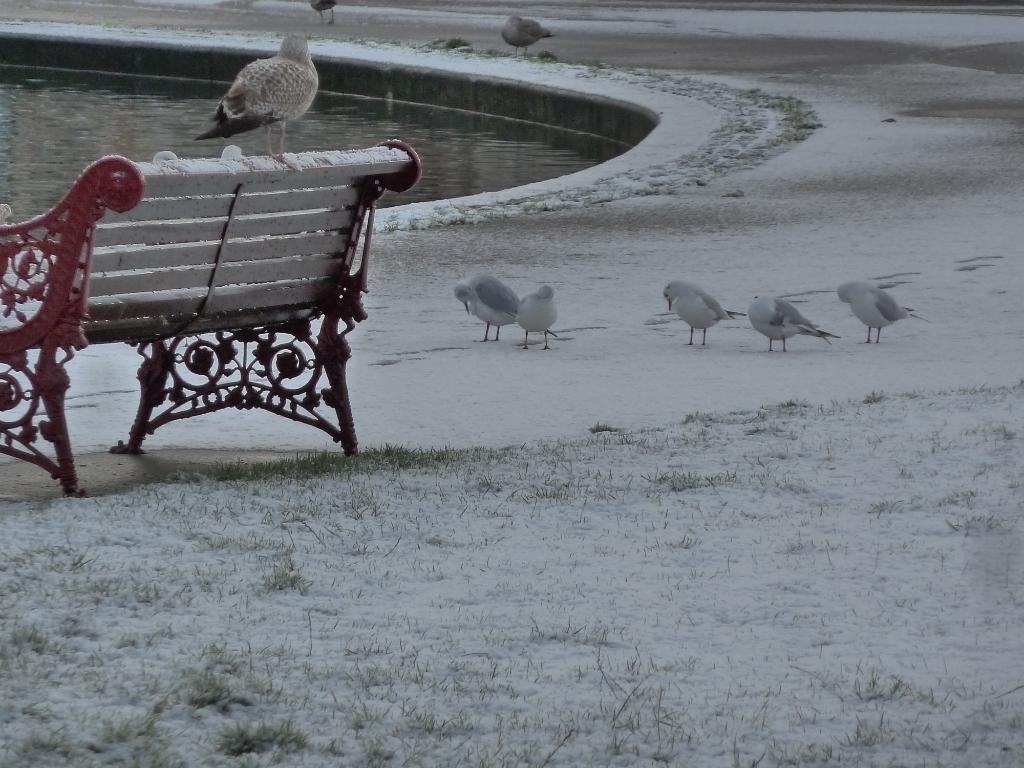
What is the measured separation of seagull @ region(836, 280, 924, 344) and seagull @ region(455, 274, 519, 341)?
1537 millimetres

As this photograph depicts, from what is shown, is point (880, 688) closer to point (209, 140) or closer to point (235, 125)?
point (235, 125)

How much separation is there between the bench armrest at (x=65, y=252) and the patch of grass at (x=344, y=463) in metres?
0.68

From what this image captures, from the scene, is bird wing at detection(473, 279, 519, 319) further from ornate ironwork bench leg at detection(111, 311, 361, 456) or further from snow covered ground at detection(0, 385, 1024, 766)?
snow covered ground at detection(0, 385, 1024, 766)

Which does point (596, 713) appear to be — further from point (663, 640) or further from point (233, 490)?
point (233, 490)

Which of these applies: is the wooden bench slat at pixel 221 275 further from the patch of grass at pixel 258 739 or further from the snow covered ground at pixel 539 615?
the patch of grass at pixel 258 739

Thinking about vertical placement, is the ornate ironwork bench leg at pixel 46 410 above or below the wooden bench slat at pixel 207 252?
below

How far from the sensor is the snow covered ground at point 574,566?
137 inches

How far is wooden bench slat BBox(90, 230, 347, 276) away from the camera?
5.46 metres

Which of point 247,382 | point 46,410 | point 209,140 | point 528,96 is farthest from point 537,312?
point 528,96

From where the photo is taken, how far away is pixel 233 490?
5.17 meters

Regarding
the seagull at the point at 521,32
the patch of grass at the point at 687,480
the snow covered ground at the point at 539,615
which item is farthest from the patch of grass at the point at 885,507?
the seagull at the point at 521,32

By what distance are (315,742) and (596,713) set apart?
569 millimetres

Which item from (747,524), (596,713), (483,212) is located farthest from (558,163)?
(596,713)

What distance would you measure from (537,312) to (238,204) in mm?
→ 2375
